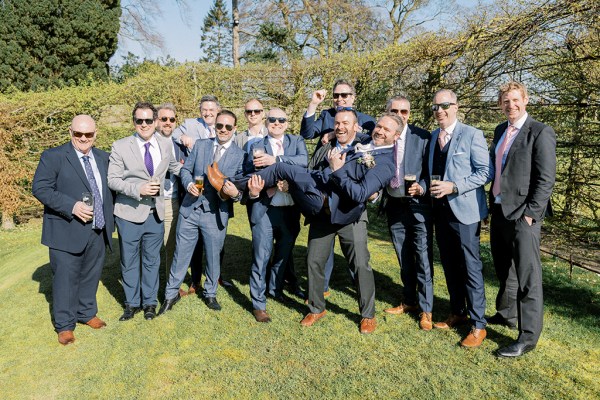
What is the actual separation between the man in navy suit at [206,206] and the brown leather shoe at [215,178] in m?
0.17

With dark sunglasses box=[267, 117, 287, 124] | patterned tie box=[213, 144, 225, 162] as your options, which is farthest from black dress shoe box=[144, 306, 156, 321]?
dark sunglasses box=[267, 117, 287, 124]

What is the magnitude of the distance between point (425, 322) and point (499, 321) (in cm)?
74

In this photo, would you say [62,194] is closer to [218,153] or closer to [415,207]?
[218,153]

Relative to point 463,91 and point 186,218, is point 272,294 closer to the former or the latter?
point 186,218

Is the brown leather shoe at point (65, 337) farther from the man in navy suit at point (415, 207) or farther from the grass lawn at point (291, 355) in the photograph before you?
the man in navy suit at point (415, 207)

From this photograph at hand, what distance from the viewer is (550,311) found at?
465 centimetres

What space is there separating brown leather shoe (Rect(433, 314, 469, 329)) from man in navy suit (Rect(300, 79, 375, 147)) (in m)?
2.24

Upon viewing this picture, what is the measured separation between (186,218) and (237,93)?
8072 millimetres

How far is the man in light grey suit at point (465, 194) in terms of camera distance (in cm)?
393

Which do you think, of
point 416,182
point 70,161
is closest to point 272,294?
point 416,182

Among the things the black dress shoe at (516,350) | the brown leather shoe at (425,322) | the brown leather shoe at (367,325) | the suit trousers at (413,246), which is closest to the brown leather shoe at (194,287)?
the brown leather shoe at (367,325)

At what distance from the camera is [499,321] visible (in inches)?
170

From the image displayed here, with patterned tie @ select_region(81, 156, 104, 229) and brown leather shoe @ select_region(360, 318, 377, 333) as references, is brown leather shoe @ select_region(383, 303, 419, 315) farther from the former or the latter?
patterned tie @ select_region(81, 156, 104, 229)

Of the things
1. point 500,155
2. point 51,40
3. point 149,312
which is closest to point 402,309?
point 500,155
